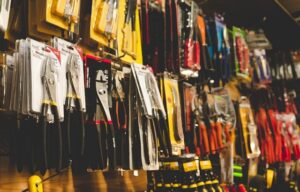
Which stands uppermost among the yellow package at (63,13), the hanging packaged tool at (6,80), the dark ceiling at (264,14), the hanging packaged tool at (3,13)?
the dark ceiling at (264,14)

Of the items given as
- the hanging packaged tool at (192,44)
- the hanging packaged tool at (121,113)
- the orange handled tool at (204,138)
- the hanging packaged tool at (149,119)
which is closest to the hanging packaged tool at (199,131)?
the orange handled tool at (204,138)

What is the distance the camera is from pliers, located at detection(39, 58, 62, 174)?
127 centimetres

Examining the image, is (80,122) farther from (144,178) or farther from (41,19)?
(144,178)

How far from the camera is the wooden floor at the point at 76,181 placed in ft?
4.88

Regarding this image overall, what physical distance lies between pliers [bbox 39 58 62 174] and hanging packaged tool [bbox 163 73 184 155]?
642mm

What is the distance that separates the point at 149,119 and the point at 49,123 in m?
0.49

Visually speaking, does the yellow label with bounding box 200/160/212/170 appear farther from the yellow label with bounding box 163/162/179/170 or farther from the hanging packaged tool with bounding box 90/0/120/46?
the hanging packaged tool with bounding box 90/0/120/46

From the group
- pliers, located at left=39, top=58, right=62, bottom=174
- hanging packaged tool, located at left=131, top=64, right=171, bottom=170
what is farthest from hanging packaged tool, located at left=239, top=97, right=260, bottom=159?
pliers, located at left=39, top=58, right=62, bottom=174

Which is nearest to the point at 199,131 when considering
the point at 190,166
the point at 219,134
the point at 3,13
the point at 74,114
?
the point at 219,134

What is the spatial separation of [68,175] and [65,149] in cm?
44

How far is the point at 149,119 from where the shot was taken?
5.46 ft

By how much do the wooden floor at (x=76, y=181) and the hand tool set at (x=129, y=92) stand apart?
0.48 ft

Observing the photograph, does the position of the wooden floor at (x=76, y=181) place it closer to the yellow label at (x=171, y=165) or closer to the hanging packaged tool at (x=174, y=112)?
the yellow label at (x=171, y=165)

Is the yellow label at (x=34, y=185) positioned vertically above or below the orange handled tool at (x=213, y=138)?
below
